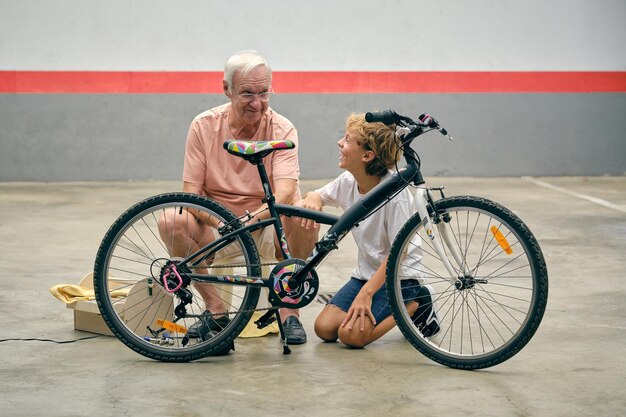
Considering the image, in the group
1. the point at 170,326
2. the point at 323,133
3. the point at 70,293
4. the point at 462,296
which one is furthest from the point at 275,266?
the point at 323,133

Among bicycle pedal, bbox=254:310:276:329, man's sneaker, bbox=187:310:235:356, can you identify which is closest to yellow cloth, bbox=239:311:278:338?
man's sneaker, bbox=187:310:235:356

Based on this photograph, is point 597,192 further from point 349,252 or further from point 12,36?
point 12,36

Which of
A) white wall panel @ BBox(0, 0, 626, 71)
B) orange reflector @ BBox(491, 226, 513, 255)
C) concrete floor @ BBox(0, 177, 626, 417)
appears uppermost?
white wall panel @ BBox(0, 0, 626, 71)

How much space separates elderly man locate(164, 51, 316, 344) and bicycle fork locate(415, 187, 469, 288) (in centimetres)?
61

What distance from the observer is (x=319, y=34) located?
33.9 ft

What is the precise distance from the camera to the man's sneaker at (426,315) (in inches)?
173

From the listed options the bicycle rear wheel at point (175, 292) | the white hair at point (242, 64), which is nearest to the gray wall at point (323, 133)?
the white hair at point (242, 64)

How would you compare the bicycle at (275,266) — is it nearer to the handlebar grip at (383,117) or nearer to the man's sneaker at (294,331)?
the handlebar grip at (383,117)

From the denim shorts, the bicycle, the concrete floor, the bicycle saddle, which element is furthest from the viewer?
the denim shorts

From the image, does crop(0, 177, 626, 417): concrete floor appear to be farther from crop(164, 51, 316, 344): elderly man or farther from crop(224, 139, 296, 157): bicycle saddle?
crop(224, 139, 296, 157): bicycle saddle

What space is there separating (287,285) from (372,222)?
535mm

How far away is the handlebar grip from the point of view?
399 cm

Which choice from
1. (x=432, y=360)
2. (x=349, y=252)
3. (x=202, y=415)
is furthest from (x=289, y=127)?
(x=349, y=252)

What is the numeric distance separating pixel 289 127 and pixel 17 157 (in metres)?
6.00
